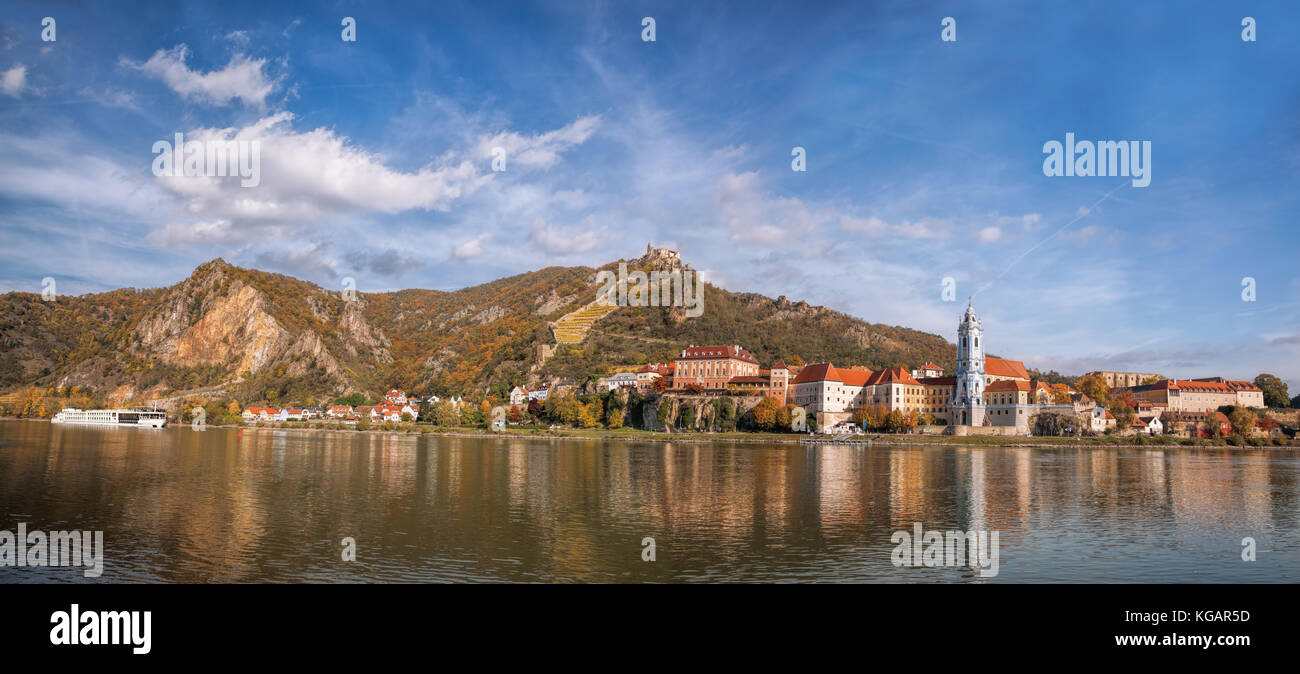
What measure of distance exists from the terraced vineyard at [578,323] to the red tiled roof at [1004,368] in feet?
227

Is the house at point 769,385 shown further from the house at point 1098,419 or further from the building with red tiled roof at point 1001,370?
the house at point 1098,419

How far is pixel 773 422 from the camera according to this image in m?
87.6

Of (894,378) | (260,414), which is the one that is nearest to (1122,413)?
(894,378)

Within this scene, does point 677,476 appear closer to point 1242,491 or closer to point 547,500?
point 547,500

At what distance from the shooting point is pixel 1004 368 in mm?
99312

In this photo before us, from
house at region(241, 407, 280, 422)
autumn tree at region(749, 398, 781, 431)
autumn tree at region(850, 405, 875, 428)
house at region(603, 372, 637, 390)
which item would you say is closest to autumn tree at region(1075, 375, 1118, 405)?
autumn tree at region(850, 405, 875, 428)

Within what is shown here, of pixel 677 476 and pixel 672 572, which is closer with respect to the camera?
pixel 672 572

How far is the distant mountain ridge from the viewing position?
138 metres

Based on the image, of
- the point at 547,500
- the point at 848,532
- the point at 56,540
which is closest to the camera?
the point at 56,540

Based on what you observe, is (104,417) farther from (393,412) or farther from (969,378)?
(969,378)

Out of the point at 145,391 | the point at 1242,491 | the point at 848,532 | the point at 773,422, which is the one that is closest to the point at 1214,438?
the point at 773,422

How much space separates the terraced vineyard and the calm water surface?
9499 centimetres
